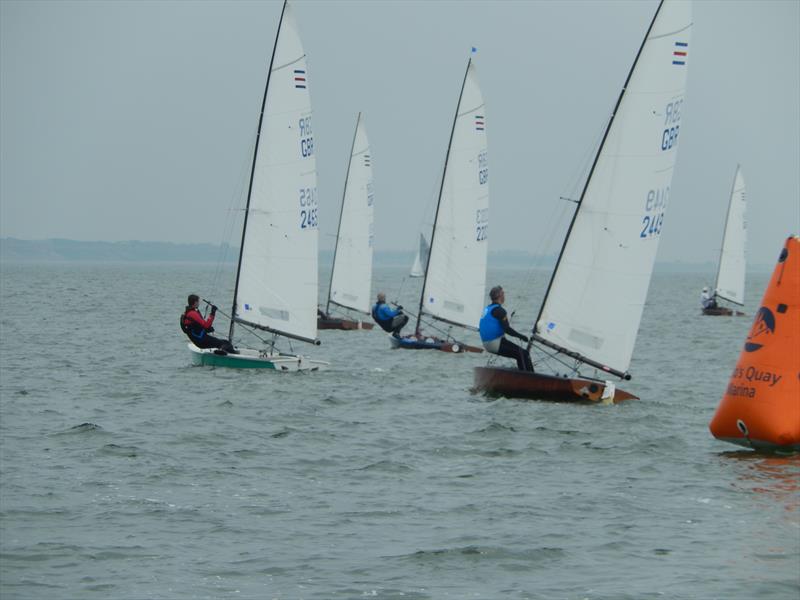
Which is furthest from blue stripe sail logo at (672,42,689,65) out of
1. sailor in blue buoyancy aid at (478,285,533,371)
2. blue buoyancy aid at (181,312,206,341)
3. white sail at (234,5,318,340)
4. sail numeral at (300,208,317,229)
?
blue buoyancy aid at (181,312,206,341)

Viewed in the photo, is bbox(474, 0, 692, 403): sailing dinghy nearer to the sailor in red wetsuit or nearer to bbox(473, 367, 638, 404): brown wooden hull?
bbox(473, 367, 638, 404): brown wooden hull

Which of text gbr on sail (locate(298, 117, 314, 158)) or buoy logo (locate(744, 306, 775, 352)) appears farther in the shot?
text gbr on sail (locate(298, 117, 314, 158))

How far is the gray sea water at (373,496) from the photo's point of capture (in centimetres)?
930

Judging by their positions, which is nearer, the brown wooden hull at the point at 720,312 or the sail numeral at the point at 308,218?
the sail numeral at the point at 308,218

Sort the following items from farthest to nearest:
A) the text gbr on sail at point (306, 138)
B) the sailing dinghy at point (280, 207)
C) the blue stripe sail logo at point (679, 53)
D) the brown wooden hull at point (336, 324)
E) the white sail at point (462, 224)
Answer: the brown wooden hull at point (336, 324)
the white sail at point (462, 224)
the text gbr on sail at point (306, 138)
the sailing dinghy at point (280, 207)
the blue stripe sail logo at point (679, 53)

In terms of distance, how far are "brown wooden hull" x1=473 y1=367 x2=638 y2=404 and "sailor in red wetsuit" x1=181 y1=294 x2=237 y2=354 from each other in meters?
5.88

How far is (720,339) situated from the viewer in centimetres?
3838

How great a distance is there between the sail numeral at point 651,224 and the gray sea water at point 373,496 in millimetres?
2711

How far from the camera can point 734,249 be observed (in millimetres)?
57219

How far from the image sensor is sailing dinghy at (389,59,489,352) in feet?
99.6

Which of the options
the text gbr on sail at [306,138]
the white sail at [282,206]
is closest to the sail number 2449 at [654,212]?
the white sail at [282,206]

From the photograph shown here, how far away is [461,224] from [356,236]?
10841 millimetres

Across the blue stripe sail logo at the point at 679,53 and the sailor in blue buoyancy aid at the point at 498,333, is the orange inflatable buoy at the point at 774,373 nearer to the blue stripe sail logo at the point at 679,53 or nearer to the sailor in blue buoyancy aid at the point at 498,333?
the blue stripe sail logo at the point at 679,53

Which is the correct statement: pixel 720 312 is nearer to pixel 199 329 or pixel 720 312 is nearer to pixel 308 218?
pixel 308 218
